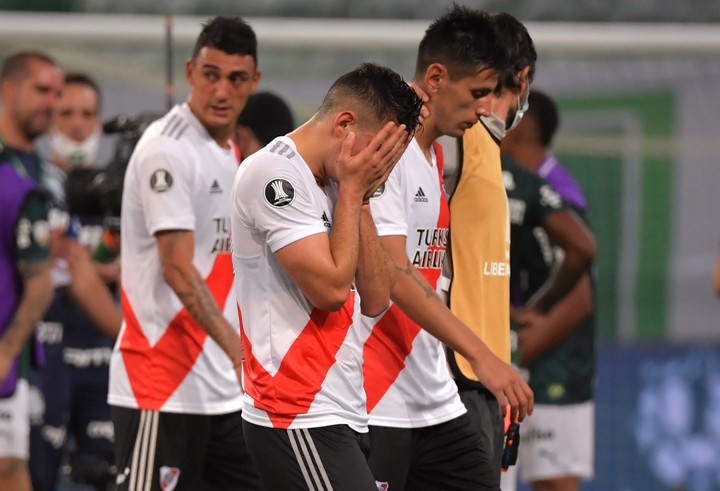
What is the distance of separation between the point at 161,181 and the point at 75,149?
11.2ft

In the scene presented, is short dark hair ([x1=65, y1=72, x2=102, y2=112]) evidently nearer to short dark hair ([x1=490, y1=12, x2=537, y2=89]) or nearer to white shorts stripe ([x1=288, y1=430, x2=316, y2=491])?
short dark hair ([x1=490, y1=12, x2=537, y2=89])

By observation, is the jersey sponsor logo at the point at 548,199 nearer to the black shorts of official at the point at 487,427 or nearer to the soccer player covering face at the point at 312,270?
the black shorts of official at the point at 487,427

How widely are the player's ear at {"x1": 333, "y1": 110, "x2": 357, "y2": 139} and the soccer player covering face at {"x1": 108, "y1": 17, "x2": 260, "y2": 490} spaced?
1.47m

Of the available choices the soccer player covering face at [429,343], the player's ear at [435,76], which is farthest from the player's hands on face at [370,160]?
the player's ear at [435,76]

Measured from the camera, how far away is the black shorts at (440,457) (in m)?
4.60

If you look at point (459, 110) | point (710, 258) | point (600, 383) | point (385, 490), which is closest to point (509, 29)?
point (459, 110)

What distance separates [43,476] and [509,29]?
13.9ft

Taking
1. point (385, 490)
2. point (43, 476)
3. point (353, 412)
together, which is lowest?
point (43, 476)

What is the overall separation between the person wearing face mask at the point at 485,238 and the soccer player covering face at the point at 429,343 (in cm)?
13

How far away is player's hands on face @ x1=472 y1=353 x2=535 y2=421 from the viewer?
422cm

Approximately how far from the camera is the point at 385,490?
4.54 metres

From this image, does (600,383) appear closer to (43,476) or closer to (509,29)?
(43,476)

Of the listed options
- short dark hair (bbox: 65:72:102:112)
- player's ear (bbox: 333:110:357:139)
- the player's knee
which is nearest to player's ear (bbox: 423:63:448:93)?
player's ear (bbox: 333:110:357:139)

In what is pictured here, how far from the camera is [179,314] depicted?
5.37m
